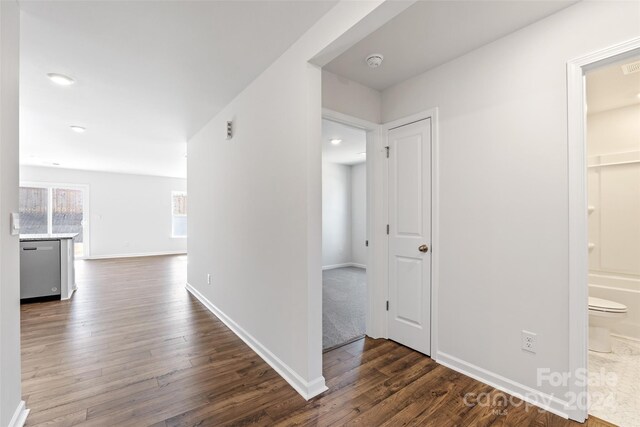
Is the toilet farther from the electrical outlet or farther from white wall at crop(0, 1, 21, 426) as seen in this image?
white wall at crop(0, 1, 21, 426)

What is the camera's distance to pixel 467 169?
2.20m

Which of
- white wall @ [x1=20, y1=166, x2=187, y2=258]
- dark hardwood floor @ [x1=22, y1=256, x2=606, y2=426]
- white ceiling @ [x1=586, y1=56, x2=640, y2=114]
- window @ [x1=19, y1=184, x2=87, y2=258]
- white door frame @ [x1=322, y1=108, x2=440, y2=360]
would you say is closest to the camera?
dark hardwood floor @ [x1=22, y1=256, x2=606, y2=426]

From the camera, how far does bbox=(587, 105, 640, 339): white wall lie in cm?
285

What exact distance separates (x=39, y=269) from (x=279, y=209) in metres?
4.13

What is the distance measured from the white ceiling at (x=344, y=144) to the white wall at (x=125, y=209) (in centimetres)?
563

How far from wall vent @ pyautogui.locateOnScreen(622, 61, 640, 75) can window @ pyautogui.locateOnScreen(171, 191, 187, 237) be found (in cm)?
965

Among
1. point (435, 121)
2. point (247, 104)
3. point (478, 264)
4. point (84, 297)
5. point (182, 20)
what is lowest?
point (84, 297)

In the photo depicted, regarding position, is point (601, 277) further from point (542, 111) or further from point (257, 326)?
point (257, 326)

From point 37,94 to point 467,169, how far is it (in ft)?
13.3

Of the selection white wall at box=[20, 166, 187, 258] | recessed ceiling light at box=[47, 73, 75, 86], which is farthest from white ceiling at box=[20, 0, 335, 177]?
white wall at box=[20, 166, 187, 258]

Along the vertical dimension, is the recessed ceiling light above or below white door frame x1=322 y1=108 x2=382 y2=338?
above

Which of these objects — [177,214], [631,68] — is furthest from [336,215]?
[177,214]

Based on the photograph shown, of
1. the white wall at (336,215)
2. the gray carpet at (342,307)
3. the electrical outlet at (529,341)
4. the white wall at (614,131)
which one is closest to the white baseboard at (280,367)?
the gray carpet at (342,307)

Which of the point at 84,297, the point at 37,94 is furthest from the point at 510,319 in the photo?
the point at 84,297
